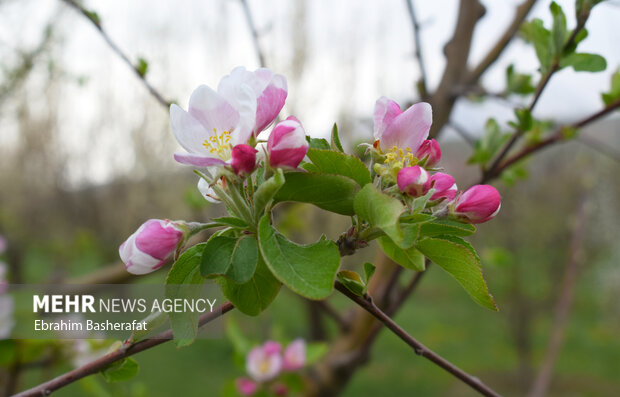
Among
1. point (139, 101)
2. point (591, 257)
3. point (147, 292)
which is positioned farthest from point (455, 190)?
point (591, 257)

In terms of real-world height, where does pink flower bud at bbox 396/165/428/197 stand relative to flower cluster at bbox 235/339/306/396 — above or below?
above

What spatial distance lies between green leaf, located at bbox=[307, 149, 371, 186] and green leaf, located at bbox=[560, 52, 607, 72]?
14.8 inches

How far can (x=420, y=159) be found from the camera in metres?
0.39

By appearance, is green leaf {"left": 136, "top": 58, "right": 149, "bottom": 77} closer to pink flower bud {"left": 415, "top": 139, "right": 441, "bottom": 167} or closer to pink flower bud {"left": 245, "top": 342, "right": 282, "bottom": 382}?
pink flower bud {"left": 415, "top": 139, "right": 441, "bottom": 167}

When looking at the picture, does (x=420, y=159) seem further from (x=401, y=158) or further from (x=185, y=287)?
(x=185, y=287)

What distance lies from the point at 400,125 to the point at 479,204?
84mm

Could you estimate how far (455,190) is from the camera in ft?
1.28

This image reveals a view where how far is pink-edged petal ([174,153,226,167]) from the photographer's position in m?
0.34

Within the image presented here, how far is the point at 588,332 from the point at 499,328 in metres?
0.96

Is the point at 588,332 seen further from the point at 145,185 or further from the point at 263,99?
the point at 263,99

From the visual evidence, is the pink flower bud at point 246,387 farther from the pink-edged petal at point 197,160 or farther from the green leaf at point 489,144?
the pink-edged petal at point 197,160

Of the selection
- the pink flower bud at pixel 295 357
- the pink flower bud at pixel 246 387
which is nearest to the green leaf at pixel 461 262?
the pink flower bud at pixel 295 357

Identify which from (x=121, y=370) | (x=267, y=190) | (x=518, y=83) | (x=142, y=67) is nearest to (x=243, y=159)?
(x=267, y=190)

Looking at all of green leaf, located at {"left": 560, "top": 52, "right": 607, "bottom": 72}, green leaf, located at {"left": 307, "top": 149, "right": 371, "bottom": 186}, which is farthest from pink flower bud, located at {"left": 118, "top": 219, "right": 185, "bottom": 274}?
green leaf, located at {"left": 560, "top": 52, "right": 607, "bottom": 72}
